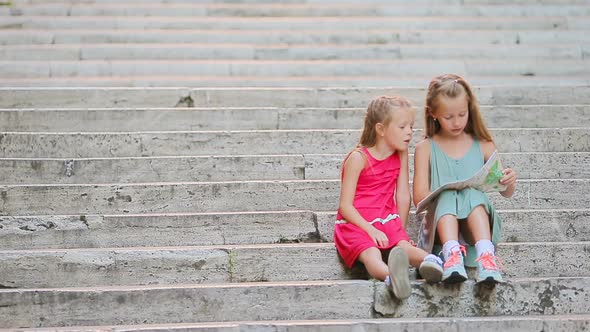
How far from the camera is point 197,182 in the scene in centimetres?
586

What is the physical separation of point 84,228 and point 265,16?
5831 mm

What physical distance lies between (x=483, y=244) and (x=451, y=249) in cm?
16

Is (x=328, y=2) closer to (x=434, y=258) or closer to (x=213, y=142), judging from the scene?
(x=213, y=142)

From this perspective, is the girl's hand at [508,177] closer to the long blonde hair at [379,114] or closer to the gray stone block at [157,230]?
the long blonde hair at [379,114]

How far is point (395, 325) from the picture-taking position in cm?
433

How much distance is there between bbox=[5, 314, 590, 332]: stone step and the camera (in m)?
4.30

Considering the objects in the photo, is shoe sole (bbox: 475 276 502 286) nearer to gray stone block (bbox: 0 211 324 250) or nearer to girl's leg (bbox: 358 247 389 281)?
girl's leg (bbox: 358 247 389 281)

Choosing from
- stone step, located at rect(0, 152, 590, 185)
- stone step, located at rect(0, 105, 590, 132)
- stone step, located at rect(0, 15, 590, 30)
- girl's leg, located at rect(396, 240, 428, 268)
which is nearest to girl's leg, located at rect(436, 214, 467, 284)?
girl's leg, located at rect(396, 240, 428, 268)

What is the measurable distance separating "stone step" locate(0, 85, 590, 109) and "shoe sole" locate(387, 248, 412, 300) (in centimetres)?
333

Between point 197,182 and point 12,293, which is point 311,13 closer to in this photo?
point 197,182

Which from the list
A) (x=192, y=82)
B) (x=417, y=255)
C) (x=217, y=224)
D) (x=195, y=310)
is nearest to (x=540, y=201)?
(x=417, y=255)

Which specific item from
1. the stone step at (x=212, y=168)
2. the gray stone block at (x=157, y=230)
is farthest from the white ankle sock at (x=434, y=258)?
the stone step at (x=212, y=168)

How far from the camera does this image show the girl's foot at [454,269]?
4.46 meters

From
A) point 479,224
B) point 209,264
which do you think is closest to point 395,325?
point 479,224
